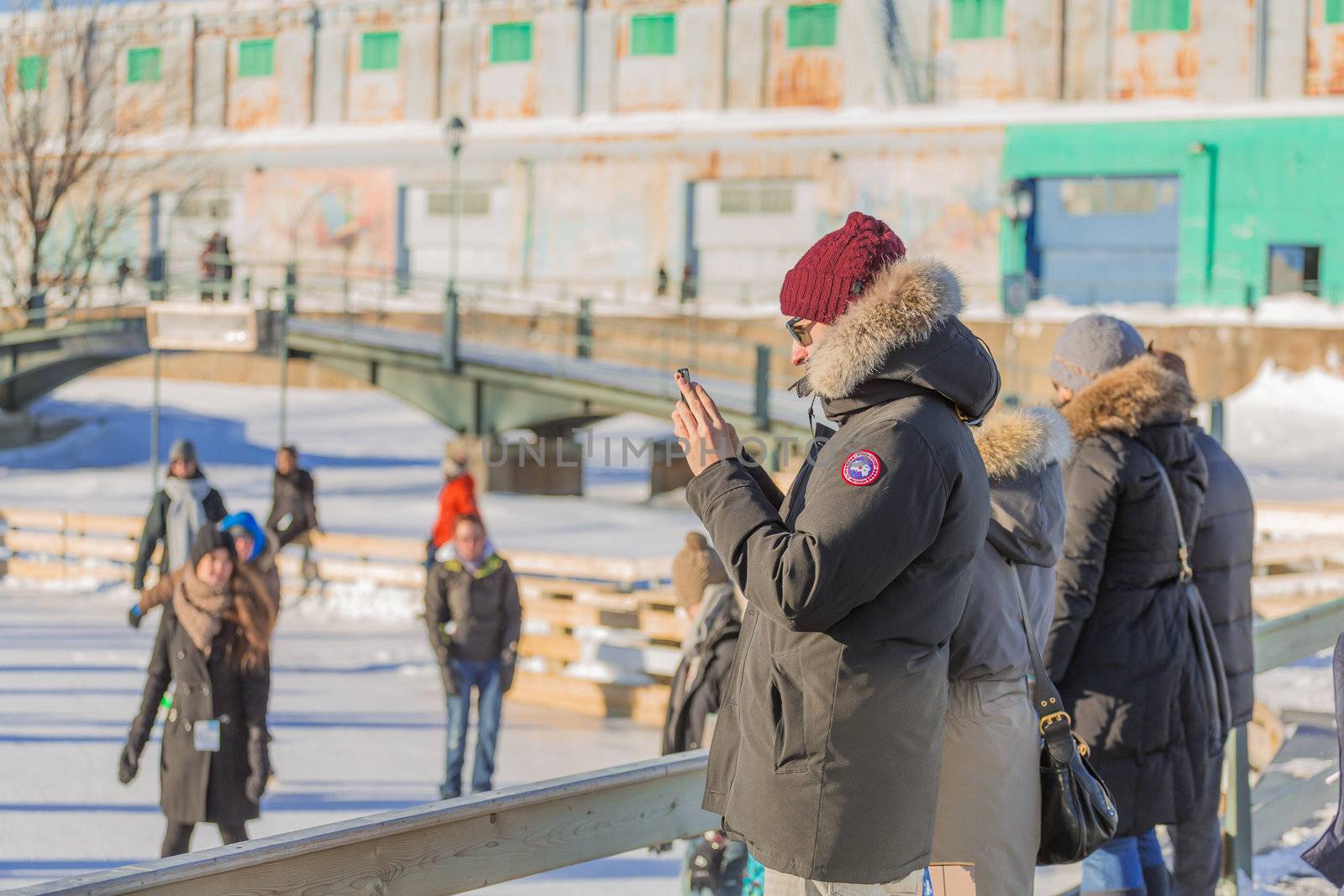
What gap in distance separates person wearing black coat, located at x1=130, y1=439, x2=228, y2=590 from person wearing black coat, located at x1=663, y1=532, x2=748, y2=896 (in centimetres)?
593

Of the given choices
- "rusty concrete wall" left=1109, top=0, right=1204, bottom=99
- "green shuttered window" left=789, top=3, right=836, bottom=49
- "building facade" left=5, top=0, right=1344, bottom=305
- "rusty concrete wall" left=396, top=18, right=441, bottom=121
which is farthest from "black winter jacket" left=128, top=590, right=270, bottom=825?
"rusty concrete wall" left=396, top=18, right=441, bottom=121

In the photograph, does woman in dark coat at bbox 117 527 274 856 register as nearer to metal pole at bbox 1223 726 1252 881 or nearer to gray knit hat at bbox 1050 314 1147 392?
gray knit hat at bbox 1050 314 1147 392

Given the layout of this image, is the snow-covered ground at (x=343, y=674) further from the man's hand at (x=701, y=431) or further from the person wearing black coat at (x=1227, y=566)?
the man's hand at (x=701, y=431)

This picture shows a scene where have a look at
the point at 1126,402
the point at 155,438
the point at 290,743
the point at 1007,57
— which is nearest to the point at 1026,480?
the point at 1126,402

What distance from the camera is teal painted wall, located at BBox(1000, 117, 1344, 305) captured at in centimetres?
2911

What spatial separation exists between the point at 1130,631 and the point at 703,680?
1.64 metres

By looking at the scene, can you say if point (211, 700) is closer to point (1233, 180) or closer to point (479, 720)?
point (479, 720)

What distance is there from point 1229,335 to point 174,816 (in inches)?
Result: 952

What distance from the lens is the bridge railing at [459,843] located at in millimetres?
2406

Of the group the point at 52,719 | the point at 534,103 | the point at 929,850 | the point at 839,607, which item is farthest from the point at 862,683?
the point at 534,103

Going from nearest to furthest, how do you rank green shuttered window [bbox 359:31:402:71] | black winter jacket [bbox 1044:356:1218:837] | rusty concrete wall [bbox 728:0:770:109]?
1. black winter jacket [bbox 1044:356:1218:837]
2. rusty concrete wall [bbox 728:0:770:109]
3. green shuttered window [bbox 359:31:402:71]

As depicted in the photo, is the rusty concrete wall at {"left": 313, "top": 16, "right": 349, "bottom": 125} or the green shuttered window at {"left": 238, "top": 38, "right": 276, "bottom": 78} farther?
the green shuttered window at {"left": 238, "top": 38, "right": 276, "bottom": 78}

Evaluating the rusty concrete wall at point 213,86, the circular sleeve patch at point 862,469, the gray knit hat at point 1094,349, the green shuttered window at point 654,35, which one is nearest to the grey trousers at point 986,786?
the circular sleeve patch at point 862,469

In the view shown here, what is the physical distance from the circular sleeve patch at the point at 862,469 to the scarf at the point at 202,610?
3810 mm
